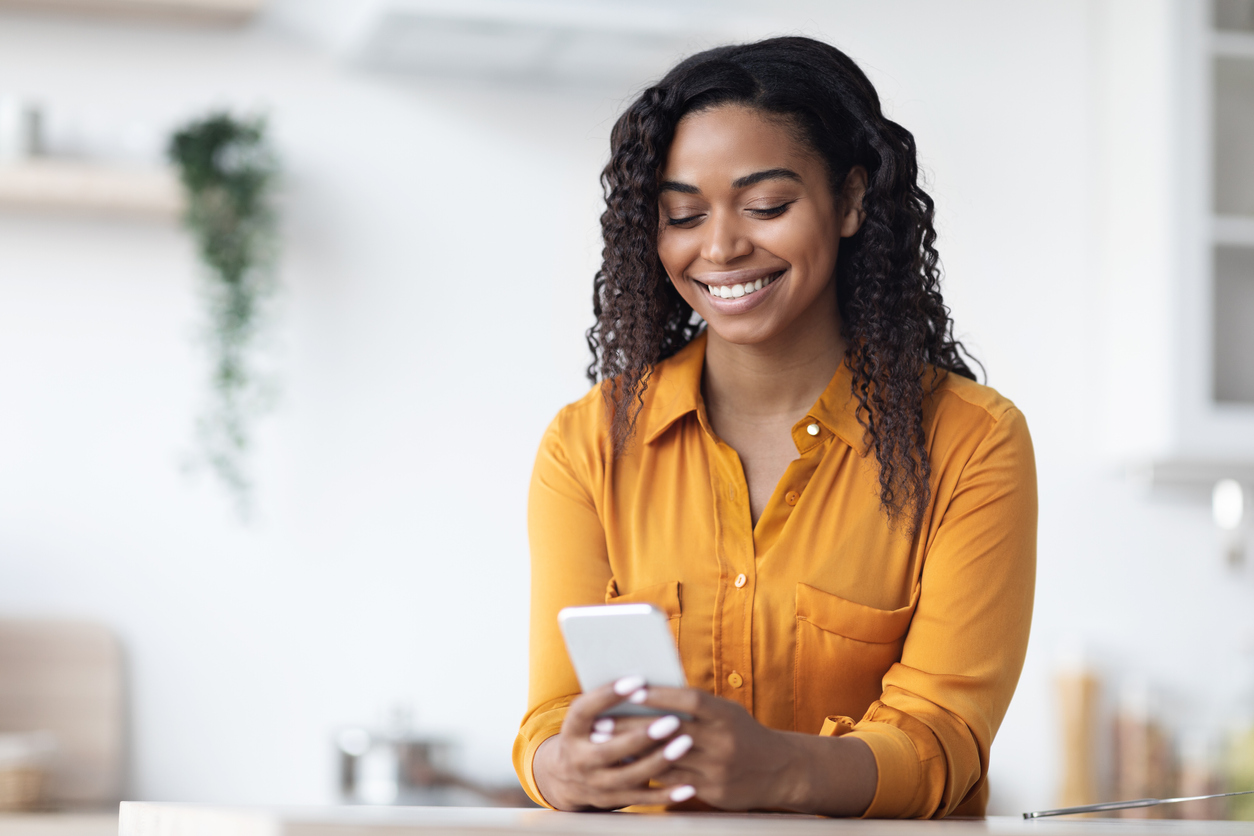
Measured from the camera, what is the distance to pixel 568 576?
4.46 ft

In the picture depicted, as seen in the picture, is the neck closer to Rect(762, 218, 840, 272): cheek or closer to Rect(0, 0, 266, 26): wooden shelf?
Rect(762, 218, 840, 272): cheek

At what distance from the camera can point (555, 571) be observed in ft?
4.48

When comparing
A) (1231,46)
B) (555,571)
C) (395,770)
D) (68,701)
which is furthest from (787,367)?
(1231,46)

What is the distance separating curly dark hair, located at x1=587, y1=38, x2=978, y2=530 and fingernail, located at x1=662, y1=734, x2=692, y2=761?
40cm

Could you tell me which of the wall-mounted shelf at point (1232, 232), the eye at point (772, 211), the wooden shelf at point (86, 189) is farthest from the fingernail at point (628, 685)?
the wall-mounted shelf at point (1232, 232)

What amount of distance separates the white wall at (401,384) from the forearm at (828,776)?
64.4 inches

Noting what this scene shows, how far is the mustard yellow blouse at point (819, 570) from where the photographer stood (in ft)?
4.09

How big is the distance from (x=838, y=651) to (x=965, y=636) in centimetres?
12

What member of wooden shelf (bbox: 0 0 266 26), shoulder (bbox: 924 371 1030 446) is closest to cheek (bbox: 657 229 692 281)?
shoulder (bbox: 924 371 1030 446)

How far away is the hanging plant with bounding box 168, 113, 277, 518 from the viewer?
8.17ft

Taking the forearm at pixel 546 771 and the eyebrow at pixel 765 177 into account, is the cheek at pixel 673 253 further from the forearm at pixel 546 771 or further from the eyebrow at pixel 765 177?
the forearm at pixel 546 771

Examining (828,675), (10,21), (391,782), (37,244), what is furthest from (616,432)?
(10,21)

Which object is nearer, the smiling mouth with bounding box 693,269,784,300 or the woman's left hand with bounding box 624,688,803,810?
the woman's left hand with bounding box 624,688,803,810

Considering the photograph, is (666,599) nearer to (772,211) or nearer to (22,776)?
(772,211)
